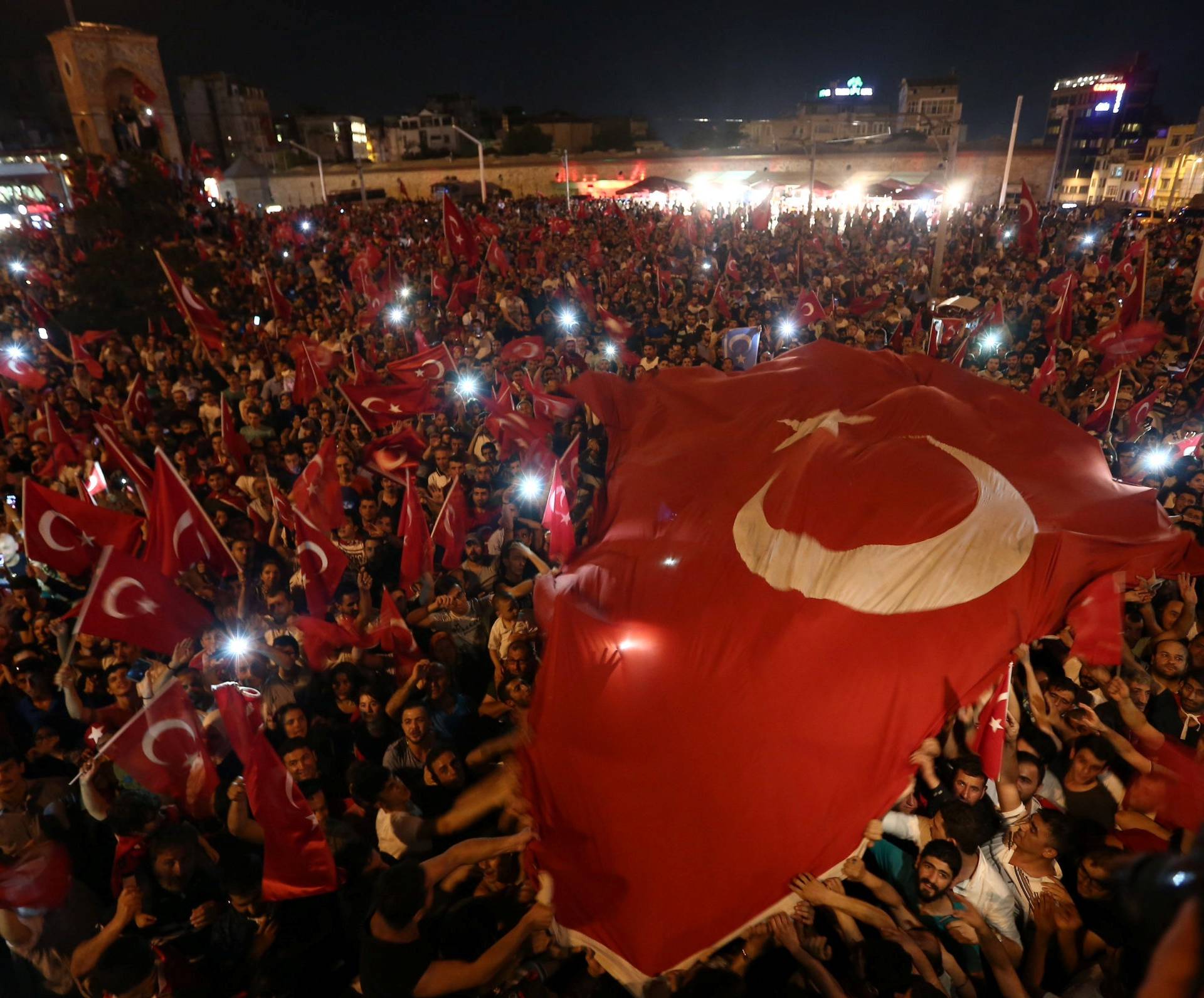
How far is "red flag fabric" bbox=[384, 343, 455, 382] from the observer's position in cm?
848

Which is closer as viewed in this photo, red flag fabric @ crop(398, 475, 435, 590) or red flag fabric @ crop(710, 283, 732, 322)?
red flag fabric @ crop(398, 475, 435, 590)

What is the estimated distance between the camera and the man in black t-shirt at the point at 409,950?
2.51 meters

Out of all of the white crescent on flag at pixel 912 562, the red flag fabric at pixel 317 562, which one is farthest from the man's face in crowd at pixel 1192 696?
the red flag fabric at pixel 317 562

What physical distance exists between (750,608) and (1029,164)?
5948 cm

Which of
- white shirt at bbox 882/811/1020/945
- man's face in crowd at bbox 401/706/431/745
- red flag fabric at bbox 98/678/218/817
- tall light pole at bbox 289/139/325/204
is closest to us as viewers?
white shirt at bbox 882/811/1020/945

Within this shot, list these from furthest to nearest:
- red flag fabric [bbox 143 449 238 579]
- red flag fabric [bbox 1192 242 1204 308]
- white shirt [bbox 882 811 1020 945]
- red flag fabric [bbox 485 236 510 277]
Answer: red flag fabric [bbox 485 236 510 277] < red flag fabric [bbox 1192 242 1204 308] < red flag fabric [bbox 143 449 238 579] < white shirt [bbox 882 811 1020 945]

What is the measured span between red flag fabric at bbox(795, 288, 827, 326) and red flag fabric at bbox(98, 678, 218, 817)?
10262mm

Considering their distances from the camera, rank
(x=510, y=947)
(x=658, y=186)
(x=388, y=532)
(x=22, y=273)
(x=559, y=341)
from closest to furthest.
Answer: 1. (x=510, y=947)
2. (x=388, y=532)
3. (x=559, y=341)
4. (x=22, y=273)
5. (x=658, y=186)

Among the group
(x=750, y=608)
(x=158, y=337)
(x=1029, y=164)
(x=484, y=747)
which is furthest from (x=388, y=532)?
(x=1029, y=164)

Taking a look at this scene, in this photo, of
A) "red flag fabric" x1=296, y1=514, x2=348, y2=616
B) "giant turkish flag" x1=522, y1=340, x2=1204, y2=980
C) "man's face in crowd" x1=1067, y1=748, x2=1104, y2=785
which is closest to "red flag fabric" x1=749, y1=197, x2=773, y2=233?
"giant turkish flag" x1=522, y1=340, x2=1204, y2=980

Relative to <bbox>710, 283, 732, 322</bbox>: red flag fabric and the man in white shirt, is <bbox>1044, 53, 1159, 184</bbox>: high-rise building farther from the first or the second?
the man in white shirt

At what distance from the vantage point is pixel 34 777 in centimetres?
402

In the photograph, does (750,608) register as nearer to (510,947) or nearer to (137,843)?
(510,947)

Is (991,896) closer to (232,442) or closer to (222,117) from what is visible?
(232,442)
